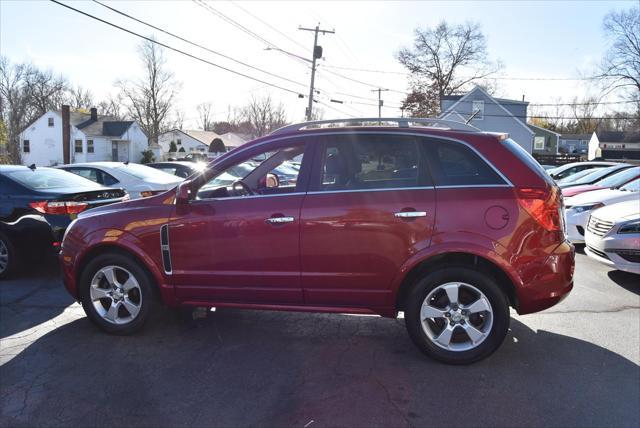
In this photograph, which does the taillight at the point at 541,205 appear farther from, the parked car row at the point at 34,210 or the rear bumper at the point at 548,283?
the parked car row at the point at 34,210

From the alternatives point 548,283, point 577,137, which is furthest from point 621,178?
point 577,137

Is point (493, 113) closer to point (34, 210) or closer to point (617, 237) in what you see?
point (617, 237)

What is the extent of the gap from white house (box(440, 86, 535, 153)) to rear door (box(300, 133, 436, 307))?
4403 centimetres

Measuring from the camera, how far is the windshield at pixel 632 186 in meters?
8.51

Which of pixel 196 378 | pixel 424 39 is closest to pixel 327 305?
pixel 196 378

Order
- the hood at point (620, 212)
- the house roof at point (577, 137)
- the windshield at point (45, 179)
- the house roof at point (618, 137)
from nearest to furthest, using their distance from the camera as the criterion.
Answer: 1. the hood at point (620, 212)
2. the windshield at point (45, 179)
3. the house roof at point (618, 137)
4. the house roof at point (577, 137)

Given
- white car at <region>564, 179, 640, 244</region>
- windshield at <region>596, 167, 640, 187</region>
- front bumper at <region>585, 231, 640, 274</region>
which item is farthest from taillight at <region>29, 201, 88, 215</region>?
windshield at <region>596, 167, 640, 187</region>

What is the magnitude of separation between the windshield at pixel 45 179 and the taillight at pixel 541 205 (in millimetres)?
5777

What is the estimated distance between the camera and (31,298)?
5.67m

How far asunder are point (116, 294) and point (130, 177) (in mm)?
5580

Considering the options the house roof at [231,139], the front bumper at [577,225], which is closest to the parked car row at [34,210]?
the front bumper at [577,225]

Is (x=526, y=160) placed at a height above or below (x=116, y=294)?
above

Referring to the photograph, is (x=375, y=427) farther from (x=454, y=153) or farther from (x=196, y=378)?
(x=454, y=153)

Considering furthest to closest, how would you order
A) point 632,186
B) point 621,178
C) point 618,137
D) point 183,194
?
1. point 618,137
2. point 621,178
3. point 632,186
4. point 183,194
